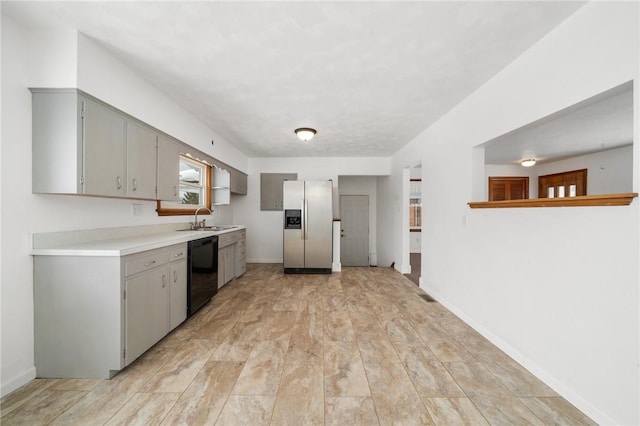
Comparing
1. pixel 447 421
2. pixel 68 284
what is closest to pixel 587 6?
pixel 447 421

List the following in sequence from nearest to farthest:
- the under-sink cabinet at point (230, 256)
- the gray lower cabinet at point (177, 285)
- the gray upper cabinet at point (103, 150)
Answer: the gray upper cabinet at point (103, 150) < the gray lower cabinet at point (177, 285) < the under-sink cabinet at point (230, 256)

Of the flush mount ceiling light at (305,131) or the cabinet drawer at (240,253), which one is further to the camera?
the cabinet drawer at (240,253)

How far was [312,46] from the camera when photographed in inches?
81.1

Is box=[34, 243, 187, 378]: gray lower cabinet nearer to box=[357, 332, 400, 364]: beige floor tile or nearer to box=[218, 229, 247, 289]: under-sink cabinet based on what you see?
box=[357, 332, 400, 364]: beige floor tile

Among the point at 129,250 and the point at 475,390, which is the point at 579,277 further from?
the point at 129,250

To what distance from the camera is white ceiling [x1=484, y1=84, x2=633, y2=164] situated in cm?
273

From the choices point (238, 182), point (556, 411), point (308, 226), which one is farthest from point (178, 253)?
point (556, 411)

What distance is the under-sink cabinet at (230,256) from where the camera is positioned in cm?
408

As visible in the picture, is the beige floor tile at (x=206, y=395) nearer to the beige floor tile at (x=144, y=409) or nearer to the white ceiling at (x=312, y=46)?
the beige floor tile at (x=144, y=409)

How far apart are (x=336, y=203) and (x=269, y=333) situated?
164 inches

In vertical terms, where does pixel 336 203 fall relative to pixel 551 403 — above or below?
above

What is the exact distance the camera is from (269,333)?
2691mm

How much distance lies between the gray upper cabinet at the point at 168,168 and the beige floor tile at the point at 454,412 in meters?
3.11

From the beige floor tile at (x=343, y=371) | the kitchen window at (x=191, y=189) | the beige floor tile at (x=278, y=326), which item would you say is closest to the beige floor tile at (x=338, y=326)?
the beige floor tile at (x=343, y=371)
